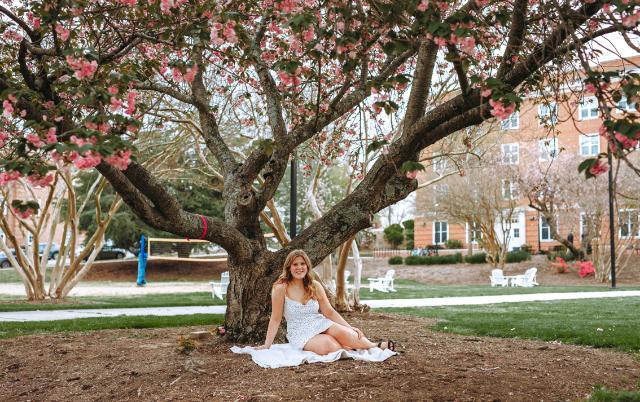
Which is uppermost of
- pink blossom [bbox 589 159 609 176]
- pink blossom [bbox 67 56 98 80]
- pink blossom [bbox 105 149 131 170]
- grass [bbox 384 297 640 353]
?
pink blossom [bbox 67 56 98 80]

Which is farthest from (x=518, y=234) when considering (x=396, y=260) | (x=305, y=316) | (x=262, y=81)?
(x=305, y=316)

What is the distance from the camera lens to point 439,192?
95.3ft

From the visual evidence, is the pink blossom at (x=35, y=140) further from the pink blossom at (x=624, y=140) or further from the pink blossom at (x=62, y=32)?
the pink blossom at (x=624, y=140)

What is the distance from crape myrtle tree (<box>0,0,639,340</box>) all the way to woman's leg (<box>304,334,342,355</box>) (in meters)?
0.91

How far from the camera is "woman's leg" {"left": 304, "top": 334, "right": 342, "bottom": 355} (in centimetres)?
600

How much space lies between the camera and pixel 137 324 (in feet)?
31.4

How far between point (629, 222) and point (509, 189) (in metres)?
5.06

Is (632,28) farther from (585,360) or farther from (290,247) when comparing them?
(290,247)

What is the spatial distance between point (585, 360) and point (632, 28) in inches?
137

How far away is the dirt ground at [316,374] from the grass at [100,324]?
5.33 feet

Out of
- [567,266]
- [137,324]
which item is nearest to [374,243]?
[567,266]

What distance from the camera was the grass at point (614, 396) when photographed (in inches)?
183

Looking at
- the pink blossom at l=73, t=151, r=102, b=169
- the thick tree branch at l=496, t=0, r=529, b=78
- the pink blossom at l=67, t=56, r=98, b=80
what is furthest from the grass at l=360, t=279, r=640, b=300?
the pink blossom at l=73, t=151, r=102, b=169

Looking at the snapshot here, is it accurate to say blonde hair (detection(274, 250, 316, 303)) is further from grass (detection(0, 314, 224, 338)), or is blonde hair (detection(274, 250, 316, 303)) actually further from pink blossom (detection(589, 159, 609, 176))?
grass (detection(0, 314, 224, 338))
